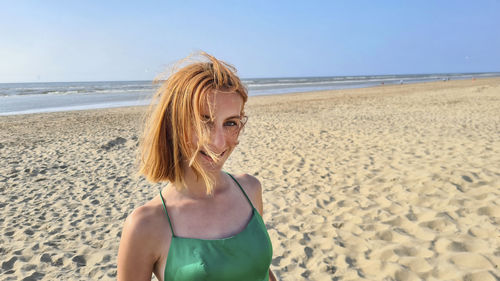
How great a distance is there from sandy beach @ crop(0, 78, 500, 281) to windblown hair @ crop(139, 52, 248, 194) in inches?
13.0

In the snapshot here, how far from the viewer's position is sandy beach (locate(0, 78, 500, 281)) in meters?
3.21

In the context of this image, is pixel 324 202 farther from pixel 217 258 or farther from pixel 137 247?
pixel 137 247

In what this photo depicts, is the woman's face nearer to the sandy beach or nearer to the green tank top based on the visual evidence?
the green tank top

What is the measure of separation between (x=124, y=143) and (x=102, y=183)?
3.66 meters

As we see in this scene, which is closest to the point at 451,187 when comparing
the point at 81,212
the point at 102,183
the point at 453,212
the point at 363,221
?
the point at 453,212

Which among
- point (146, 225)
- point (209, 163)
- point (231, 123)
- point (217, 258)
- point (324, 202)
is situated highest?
point (231, 123)

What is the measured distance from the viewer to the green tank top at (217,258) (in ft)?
3.37

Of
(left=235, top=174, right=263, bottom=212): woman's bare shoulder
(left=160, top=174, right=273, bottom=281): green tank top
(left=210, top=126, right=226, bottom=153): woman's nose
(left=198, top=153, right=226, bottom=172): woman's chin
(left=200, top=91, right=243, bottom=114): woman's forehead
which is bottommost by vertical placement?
(left=160, top=174, right=273, bottom=281): green tank top

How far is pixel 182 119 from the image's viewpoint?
1.03 meters

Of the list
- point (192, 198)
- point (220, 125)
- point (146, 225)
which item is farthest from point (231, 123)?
point (146, 225)

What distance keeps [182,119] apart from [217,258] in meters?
0.44

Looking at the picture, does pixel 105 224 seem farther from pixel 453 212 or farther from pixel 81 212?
pixel 453 212

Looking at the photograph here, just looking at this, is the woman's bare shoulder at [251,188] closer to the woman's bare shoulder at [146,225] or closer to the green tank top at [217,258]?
the green tank top at [217,258]

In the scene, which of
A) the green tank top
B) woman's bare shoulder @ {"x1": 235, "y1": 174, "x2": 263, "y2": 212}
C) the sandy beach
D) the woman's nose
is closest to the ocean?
Result: the woman's nose
